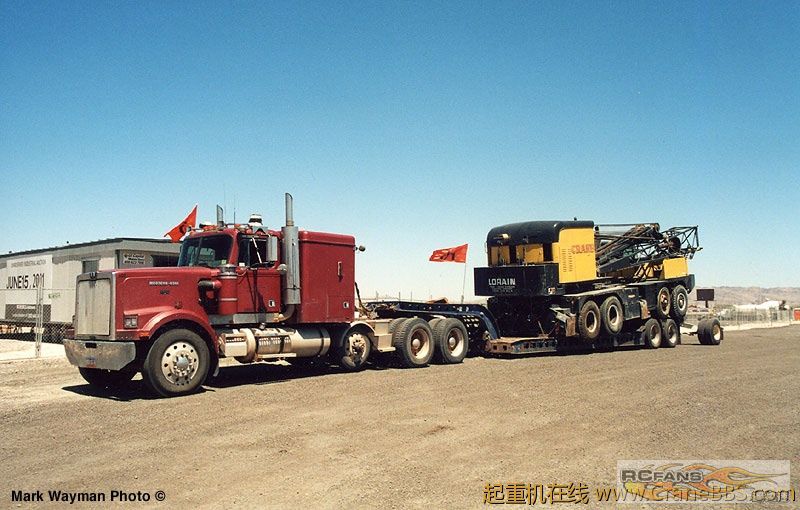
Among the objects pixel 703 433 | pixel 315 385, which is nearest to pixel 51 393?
pixel 315 385

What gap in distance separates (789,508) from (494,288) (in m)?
13.6

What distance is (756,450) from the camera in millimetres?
6770

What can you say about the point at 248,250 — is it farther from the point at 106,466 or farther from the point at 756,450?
the point at 756,450

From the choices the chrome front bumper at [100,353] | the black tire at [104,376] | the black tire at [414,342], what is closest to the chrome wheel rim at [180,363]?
the chrome front bumper at [100,353]

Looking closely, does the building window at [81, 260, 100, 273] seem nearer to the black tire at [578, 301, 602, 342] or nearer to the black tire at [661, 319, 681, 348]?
the black tire at [578, 301, 602, 342]

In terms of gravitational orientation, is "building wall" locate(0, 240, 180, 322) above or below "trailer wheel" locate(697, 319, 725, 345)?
above

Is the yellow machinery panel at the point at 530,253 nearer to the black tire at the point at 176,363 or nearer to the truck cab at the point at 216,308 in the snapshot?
the truck cab at the point at 216,308

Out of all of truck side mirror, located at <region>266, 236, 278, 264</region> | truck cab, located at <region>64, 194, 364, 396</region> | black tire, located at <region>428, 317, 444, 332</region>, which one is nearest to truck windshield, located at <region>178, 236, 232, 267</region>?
truck cab, located at <region>64, 194, 364, 396</region>

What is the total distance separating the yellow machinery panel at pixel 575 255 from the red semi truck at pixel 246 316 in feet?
7.94

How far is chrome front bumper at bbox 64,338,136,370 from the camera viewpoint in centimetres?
998

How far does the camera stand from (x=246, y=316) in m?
11.9

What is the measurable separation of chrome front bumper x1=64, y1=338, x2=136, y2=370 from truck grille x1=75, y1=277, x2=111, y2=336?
7.9 inches

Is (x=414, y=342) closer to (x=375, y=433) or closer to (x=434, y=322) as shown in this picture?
(x=434, y=322)

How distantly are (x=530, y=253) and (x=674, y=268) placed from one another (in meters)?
6.88
